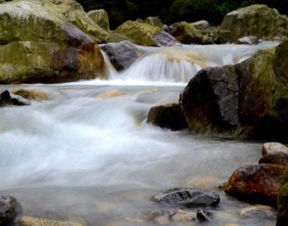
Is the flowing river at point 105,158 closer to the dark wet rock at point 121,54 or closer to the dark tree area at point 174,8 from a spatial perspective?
the dark wet rock at point 121,54

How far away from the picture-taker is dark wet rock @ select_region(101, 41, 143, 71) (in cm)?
1209

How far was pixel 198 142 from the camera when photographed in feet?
19.4

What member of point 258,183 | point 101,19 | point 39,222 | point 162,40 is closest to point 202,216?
point 258,183

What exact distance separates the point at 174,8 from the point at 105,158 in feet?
94.4

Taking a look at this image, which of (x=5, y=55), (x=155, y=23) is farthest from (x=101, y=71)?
(x=155, y=23)

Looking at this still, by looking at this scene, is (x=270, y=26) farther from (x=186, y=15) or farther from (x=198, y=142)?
(x=198, y=142)

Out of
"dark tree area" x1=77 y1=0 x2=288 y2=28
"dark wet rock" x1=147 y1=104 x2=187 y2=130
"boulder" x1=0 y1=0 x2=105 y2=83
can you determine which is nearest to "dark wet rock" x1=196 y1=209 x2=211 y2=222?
"dark wet rock" x1=147 y1=104 x2=187 y2=130

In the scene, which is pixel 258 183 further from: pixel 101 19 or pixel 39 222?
pixel 101 19

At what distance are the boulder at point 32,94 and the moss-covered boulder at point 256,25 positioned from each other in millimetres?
13649

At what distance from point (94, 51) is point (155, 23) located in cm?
1723

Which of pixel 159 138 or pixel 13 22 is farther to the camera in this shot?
pixel 13 22

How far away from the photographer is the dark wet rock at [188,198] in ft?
11.6

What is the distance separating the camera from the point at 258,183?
3699mm

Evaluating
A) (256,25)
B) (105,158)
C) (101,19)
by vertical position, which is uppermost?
(101,19)
